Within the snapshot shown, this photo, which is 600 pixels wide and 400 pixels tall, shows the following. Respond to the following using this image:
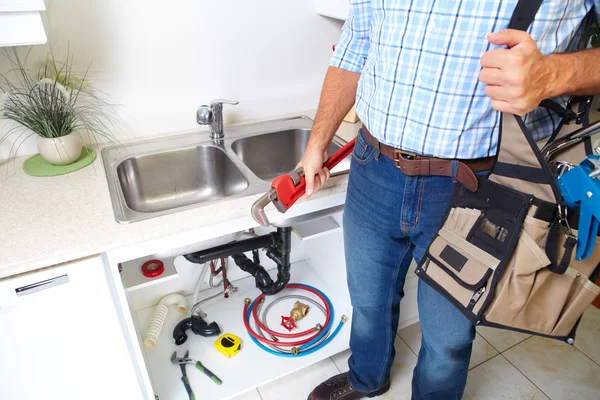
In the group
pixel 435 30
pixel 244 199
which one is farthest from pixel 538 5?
pixel 244 199

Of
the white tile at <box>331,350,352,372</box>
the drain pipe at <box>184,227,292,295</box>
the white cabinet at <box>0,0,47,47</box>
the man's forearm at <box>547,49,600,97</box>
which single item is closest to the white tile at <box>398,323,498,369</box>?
Answer: the white tile at <box>331,350,352,372</box>

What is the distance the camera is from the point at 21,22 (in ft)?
3.06

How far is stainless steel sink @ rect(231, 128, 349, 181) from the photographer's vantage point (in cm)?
151

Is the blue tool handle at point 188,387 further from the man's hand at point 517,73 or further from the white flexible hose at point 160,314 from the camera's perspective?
the man's hand at point 517,73

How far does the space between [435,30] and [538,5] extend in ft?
0.55

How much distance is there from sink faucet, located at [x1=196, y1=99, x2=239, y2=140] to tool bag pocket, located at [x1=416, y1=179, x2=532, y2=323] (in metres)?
0.80

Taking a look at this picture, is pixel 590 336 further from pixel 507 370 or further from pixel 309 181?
pixel 309 181

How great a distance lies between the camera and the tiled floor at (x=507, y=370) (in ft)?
4.93

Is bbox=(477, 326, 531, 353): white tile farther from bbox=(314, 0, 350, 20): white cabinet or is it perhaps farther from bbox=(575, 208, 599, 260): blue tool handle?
bbox=(314, 0, 350, 20): white cabinet

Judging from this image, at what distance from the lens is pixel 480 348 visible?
1686 millimetres

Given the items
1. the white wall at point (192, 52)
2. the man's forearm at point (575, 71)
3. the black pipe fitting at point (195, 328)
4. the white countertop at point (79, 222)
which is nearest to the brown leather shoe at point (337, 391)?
the black pipe fitting at point (195, 328)

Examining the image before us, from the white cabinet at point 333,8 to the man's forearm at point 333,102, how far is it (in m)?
0.44

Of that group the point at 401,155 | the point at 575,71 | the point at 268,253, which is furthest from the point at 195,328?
the point at 575,71

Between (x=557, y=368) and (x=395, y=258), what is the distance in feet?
3.42
